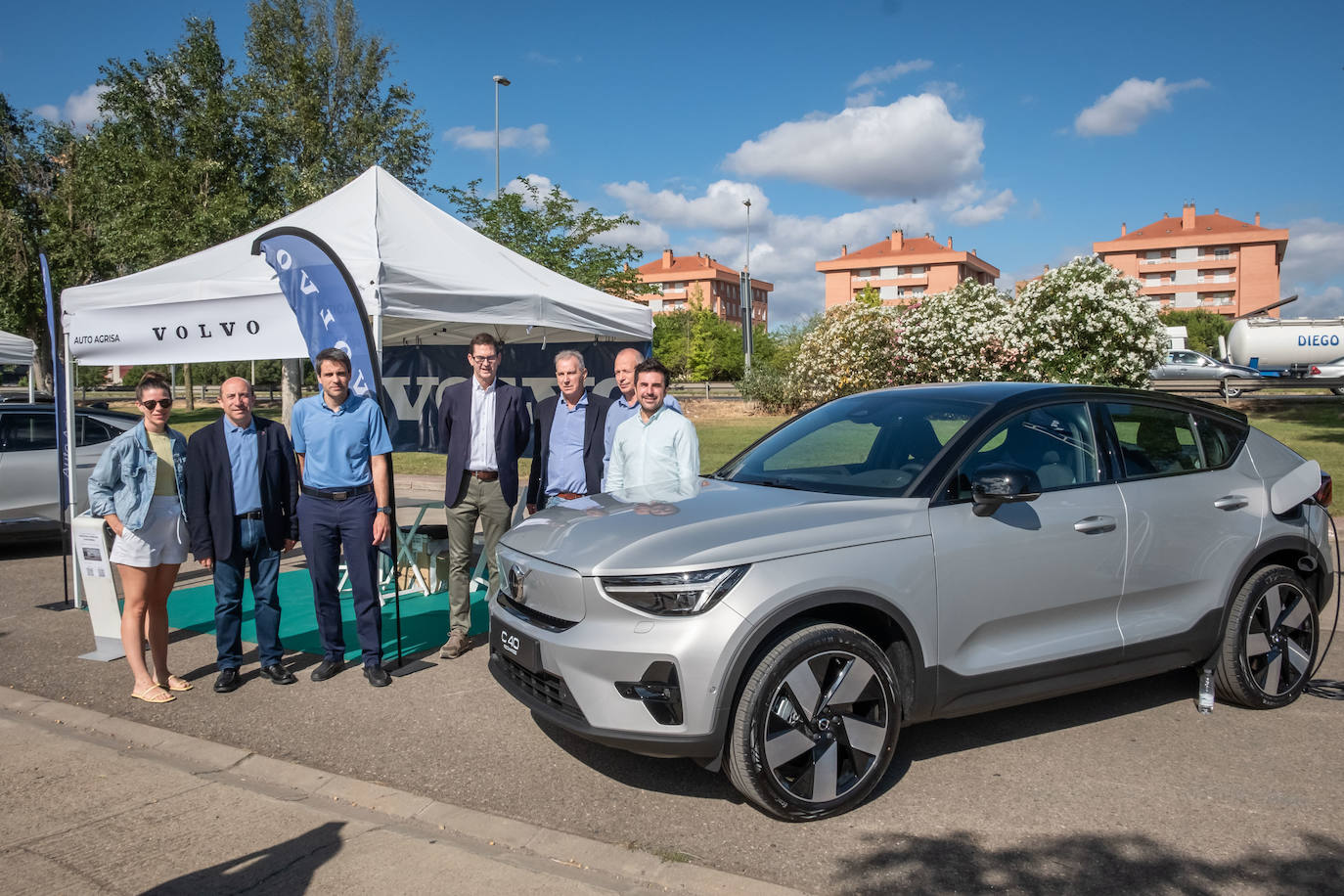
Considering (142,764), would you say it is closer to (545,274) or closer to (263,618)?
(263,618)

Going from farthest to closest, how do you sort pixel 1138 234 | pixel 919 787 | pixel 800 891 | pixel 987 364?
pixel 1138 234, pixel 987 364, pixel 919 787, pixel 800 891

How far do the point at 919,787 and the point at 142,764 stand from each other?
11.0 feet

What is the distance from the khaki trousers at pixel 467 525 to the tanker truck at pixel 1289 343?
48.0 m

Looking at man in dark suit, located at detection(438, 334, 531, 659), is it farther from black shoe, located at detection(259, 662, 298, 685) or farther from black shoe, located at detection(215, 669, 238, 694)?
black shoe, located at detection(215, 669, 238, 694)

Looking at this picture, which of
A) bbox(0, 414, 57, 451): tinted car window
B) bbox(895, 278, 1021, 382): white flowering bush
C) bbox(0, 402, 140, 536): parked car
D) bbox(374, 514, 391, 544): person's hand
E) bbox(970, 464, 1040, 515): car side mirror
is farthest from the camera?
bbox(895, 278, 1021, 382): white flowering bush

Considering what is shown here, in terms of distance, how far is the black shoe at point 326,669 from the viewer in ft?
18.0

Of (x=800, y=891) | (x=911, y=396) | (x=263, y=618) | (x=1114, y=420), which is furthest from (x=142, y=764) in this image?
(x=1114, y=420)

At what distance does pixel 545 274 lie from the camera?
9.02m

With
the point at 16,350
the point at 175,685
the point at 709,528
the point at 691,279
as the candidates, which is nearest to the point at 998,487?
the point at 709,528

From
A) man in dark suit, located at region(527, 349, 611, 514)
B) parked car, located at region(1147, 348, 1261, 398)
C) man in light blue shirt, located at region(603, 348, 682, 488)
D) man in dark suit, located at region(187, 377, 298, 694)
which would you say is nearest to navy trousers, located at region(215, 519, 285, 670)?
man in dark suit, located at region(187, 377, 298, 694)

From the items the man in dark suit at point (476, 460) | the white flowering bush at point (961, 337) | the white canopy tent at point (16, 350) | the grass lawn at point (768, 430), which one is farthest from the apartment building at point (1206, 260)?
the man in dark suit at point (476, 460)

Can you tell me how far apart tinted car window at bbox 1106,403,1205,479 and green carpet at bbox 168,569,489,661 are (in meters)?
4.18

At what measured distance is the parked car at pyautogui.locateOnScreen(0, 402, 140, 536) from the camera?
30.8 feet

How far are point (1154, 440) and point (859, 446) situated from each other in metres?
1.54
